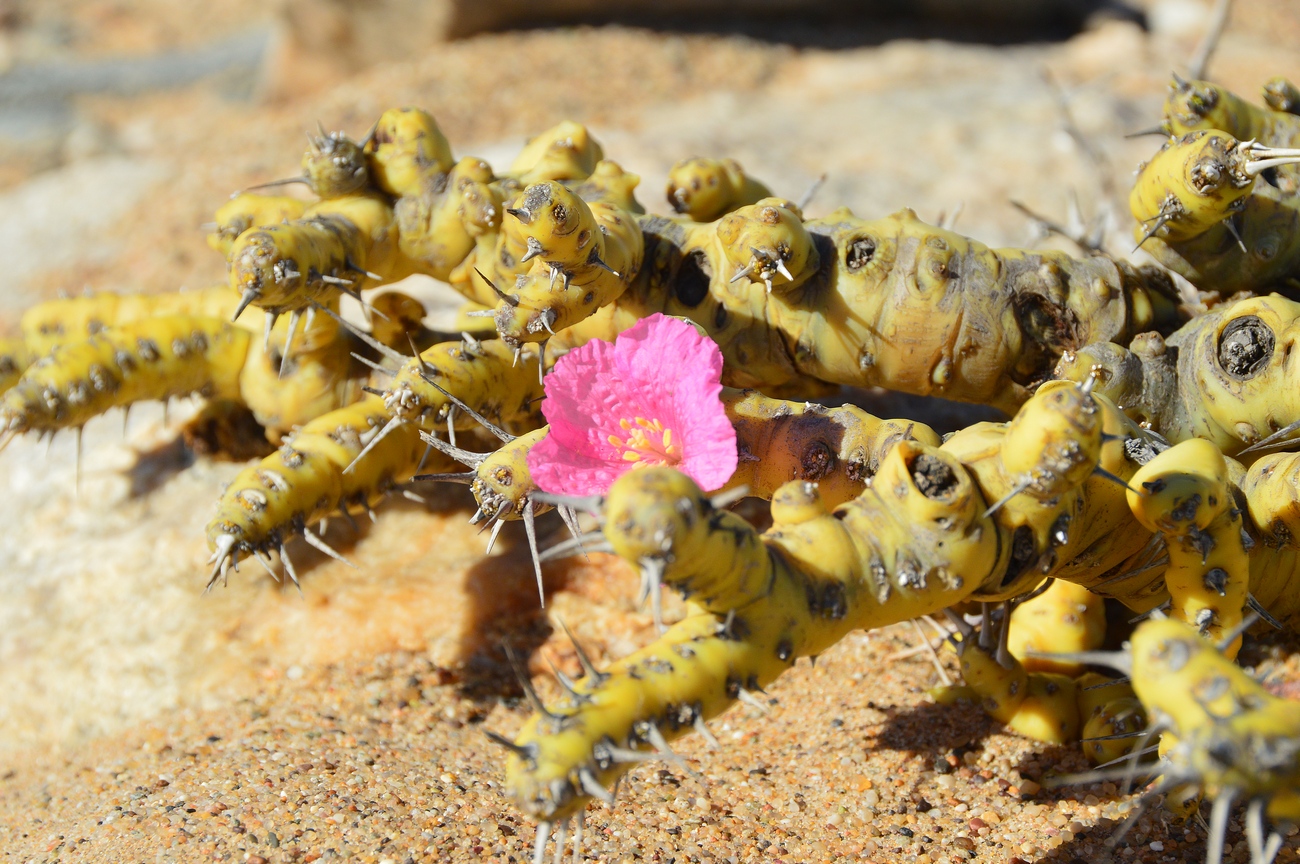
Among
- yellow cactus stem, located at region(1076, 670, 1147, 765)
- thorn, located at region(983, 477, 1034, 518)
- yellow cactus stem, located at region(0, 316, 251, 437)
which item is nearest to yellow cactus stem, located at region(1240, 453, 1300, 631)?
yellow cactus stem, located at region(1076, 670, 1147, 765)

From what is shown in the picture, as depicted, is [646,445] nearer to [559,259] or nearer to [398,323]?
[559,259]

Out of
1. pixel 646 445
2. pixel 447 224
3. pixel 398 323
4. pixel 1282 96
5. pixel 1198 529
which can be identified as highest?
pixel 1282 96

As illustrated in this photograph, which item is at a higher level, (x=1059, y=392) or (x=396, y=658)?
(x=1059, y=392)

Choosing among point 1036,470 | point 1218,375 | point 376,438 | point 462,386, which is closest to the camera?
point 1036,470

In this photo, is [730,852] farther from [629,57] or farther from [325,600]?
[629,57]

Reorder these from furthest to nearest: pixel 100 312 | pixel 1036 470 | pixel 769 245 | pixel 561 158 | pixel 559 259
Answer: pixel 100 312, pixel 561 158, pixel 769 245, pixel 559 259, pixel 1036 470

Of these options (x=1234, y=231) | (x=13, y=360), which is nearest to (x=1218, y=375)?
(x=1234, y=231)

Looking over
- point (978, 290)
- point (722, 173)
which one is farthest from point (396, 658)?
point (978, 290)
